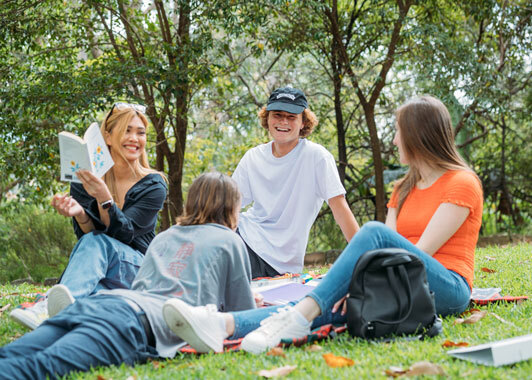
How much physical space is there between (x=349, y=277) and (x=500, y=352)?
710 mm

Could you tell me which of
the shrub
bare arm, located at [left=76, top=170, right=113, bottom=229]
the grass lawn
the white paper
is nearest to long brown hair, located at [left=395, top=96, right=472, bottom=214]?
the grass lawn

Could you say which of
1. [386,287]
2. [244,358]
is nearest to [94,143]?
[244,358]

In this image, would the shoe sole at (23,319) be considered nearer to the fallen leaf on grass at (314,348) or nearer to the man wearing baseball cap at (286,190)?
the fallen leaf on grass at (314,348)

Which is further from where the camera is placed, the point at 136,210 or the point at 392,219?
the point at 136,210

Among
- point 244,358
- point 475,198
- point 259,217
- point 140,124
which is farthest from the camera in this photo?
point 259,217

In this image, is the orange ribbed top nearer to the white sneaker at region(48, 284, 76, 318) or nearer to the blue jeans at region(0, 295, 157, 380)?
Result: the blue jeans at region(0, 295, 157, 380)

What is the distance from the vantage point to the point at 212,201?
2885 millimetres

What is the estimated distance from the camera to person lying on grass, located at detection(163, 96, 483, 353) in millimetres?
2486

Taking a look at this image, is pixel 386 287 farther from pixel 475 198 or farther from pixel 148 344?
pixel 148 344

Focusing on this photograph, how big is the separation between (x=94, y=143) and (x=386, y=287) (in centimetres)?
177

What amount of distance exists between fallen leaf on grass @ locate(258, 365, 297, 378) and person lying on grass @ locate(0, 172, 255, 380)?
460mm

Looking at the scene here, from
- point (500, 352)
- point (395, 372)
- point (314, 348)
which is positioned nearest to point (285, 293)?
point (314, 348)

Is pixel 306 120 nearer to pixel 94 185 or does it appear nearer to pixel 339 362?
pixel 94 185

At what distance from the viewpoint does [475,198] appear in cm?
289
